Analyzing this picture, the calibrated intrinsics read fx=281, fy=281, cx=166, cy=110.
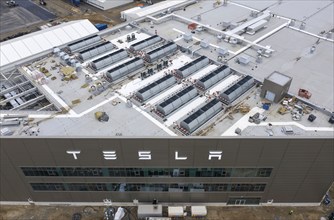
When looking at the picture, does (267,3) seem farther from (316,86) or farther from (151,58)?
(151,58)

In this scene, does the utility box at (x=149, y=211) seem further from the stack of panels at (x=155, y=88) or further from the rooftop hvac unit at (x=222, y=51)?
the rooftop hvac unit at (x=222, y=51)

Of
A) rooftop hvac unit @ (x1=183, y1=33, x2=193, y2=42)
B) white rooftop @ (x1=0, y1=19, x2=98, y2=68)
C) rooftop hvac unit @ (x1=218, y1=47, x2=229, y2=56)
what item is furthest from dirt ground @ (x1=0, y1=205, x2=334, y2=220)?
rooftop hvac unit @ (x1=183, y1=33, x2=193, y2=42)

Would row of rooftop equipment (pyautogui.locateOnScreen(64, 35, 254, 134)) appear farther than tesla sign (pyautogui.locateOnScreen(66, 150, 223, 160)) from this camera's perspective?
Yes

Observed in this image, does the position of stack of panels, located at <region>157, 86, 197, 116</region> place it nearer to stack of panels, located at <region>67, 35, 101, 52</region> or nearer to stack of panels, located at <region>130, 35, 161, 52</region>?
stack of panels, located at <region>130, 35, 161, 52</region>

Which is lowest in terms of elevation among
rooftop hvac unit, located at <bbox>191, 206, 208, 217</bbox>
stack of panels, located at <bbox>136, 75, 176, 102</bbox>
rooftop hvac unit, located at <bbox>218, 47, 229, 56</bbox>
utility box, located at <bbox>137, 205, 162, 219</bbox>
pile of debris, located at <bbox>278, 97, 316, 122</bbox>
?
rooftop hvac unit, located at <bbox>191, 206, 208, 217</bbox>

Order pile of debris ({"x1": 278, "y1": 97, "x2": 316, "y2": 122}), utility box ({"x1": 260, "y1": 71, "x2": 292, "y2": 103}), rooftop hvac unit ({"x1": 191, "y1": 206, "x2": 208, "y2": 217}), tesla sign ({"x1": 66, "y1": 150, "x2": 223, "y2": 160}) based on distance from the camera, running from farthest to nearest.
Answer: rooftop hvac unit ({"x1": 191, "y1": 206, "x2": 208, "y2": 217}), utility box ({"x1": 260, "y1": 71, "x2": 292, "y2": 103}), pile of debris ({"x1": 278, "y1": 97, "x2": 316, "y2": 122}), tesla sign ({"x1": 66, "y1": 150, "x2": 223, "y2": 160})

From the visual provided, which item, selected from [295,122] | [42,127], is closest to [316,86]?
[295,122]

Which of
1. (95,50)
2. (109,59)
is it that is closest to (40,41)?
(95,50)

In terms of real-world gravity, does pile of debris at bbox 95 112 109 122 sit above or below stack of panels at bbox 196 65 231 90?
below
